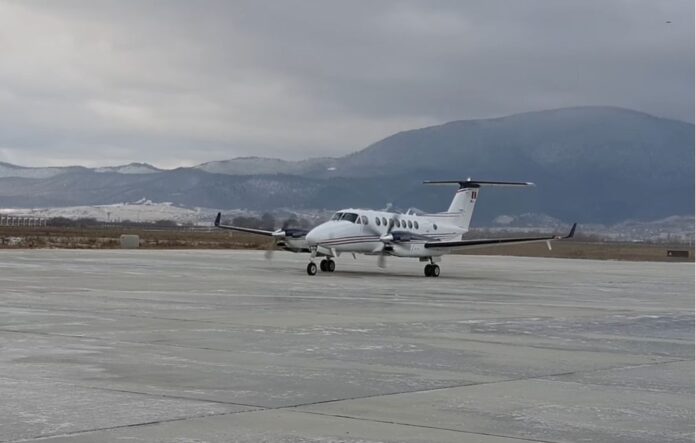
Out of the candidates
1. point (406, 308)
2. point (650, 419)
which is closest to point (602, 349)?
point (650, 419)

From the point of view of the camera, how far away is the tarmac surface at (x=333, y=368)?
379 inches

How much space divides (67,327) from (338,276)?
22.7m

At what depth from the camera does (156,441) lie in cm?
871

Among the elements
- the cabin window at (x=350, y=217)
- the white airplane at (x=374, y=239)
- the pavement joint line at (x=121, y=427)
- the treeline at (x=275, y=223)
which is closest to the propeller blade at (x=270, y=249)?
the white airplane at (x=374, y=239)

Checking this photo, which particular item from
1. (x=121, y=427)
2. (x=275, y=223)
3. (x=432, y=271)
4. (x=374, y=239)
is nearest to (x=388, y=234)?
(x=374, y=239)

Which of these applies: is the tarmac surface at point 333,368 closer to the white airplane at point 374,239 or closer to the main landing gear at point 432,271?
the white airplane at point 374,239

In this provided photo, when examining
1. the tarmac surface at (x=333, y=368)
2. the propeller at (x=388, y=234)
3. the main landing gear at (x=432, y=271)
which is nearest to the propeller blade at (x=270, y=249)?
the propeller at (x=388, y=234)

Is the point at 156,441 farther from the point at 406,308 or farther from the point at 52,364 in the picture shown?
the point at 406,308

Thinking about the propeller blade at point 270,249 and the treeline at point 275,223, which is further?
the treeline at point 275,223

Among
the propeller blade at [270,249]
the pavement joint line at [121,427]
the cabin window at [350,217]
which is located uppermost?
the cabin window at [350,217]

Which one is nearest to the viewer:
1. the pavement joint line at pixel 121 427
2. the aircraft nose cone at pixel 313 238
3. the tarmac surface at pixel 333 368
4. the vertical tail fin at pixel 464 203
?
the pavement joint line at pixel 121 427

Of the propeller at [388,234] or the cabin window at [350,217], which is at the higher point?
the cabin window at [350,217]

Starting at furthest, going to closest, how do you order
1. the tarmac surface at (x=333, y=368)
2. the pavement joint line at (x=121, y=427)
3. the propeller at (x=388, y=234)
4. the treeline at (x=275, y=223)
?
1. the treeline at (x=275, y=223)
2. the propeller at (x=388, y=234)
3. the tarmac surface at (x=333, y=368)
4. the pavement joint line at (x=121, y=427)

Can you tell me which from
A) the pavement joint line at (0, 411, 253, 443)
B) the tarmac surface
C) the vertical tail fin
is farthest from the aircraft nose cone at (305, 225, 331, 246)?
the pavement joint line at (0, 411, 253, 443)
